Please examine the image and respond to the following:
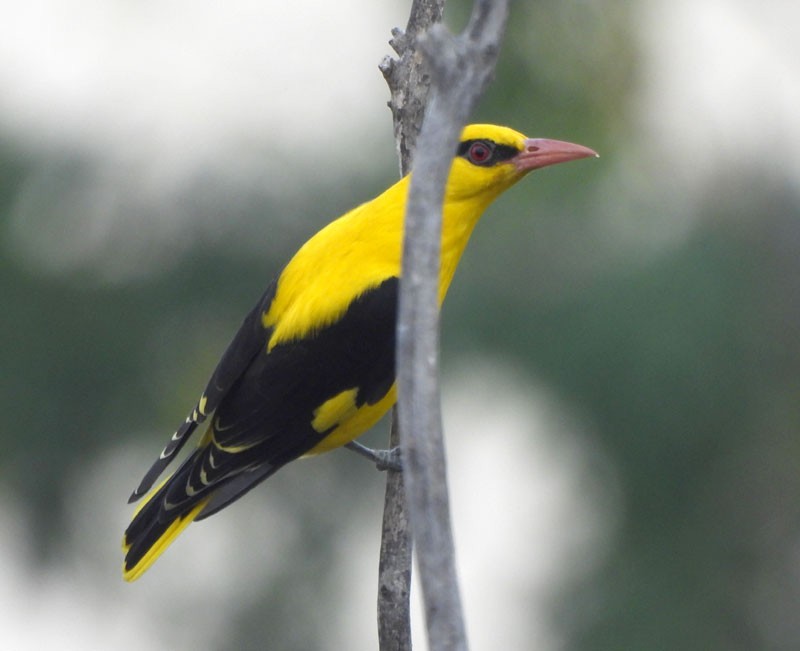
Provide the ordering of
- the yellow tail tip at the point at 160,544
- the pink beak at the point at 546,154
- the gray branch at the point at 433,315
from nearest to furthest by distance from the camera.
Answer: the gray branch at the point at 433,315 < the pink beak at the point at 546,154 < the yellow tail tip at the point at 160,544

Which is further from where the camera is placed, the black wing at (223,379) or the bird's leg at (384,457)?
the black wing at (223,379)

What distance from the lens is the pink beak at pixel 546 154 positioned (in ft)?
10.4

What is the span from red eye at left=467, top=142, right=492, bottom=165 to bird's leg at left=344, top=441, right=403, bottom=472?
76 cm

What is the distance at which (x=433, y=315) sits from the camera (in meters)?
1.48

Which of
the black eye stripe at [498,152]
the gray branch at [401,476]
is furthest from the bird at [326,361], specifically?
the gray branch at [401,476]

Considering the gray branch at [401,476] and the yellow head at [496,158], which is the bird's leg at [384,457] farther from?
the yellow head at [496,158]

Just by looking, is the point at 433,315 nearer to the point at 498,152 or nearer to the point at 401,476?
the point at 401,476

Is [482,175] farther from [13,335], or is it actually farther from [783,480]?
[13,335]

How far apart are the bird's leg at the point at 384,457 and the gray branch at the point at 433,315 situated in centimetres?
153

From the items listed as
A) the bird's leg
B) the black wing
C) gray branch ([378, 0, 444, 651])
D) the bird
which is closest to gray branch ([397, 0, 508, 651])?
gray branch ([378, 0, 444, 651])

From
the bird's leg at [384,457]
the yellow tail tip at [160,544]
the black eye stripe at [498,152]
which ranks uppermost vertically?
the black eye stripe at [498,152]

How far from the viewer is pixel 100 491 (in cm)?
456

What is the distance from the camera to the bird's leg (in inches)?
121

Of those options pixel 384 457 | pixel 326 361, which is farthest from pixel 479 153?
pixel 384 457
